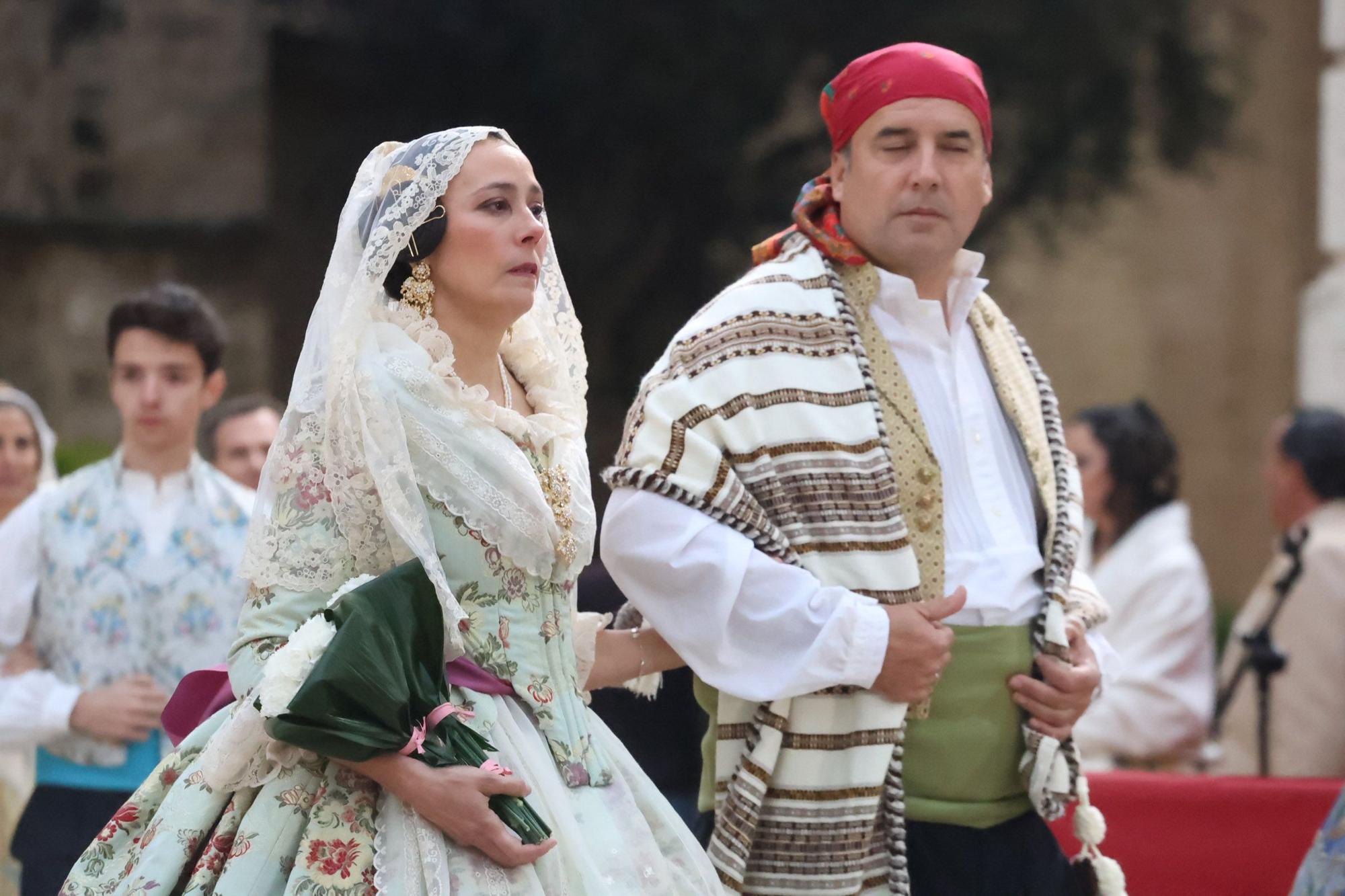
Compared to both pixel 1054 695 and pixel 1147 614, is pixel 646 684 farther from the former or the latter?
pixel 1147 614

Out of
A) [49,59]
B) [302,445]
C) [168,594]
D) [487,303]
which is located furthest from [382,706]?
[49,59]

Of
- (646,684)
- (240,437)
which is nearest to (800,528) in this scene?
(646,684)

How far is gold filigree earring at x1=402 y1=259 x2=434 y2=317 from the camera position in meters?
2.89

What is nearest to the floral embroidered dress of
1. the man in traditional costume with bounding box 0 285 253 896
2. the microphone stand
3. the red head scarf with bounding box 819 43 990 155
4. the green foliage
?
the red head scarf with bounding box 819 43 990 155

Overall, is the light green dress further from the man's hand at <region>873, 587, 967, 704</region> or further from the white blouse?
the white blouse

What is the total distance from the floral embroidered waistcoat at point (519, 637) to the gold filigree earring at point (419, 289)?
13.3 inches

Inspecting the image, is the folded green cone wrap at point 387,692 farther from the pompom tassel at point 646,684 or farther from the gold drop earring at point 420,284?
the pompom tassel at point 646,684

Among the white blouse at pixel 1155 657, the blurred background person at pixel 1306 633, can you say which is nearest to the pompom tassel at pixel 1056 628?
the blurred background person at pixel 1306 633

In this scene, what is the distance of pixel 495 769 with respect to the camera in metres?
2.62

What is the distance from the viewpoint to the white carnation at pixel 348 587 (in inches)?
103

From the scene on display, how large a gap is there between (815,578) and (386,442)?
90 cm

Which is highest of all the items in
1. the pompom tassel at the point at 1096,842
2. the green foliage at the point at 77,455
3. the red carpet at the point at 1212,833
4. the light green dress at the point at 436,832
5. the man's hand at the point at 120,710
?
the light green dress at the point at 436,832

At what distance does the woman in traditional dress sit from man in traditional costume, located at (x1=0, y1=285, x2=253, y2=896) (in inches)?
65.9

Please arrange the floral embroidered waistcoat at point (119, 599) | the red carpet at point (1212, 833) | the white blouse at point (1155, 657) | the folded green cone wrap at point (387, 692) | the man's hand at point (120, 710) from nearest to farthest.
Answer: the folded green cone wrap at point (387, 692) < the man's hand at point (120, 710) < the floral embroidered waistcoat at point (119, 599) < the red carpet at point (1212, 833) < the white blouse at point (1155, 657)
